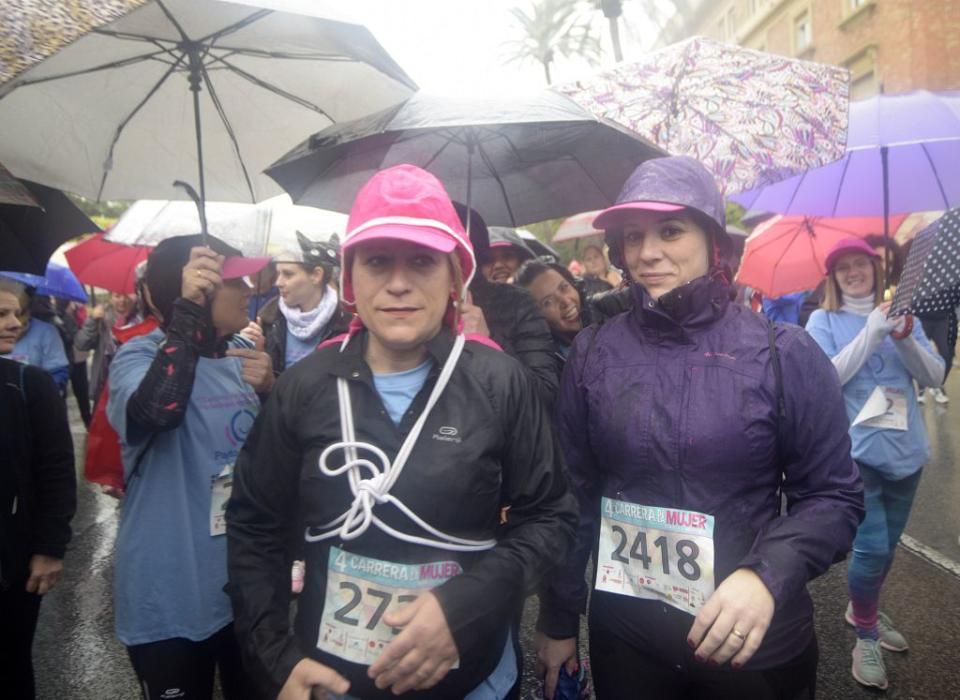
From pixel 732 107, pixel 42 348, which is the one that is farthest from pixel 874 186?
pixel 42 348

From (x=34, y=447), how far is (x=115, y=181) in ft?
3.86

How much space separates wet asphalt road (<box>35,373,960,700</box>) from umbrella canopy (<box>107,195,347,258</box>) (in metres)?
2.29

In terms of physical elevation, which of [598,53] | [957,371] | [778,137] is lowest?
[957,371]

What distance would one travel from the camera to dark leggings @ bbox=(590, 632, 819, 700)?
65.2 inches

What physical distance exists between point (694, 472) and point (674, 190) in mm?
743

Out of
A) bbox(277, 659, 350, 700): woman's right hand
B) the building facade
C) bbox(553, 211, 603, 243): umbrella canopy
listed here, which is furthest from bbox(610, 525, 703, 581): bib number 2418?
the building facade

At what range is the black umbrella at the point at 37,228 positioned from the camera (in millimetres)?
2385

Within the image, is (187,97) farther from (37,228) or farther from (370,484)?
(370,484)

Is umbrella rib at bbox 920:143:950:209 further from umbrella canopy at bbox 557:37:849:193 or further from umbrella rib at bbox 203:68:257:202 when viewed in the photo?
umbrella rib at bbox 203:68:257:202

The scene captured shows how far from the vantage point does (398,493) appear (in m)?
1.48

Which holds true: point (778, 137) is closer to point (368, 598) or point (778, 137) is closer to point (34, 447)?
point (368, 598)

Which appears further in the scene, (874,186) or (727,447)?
(874,186)

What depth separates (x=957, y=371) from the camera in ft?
34.5

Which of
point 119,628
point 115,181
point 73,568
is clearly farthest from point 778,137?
point 73,568
